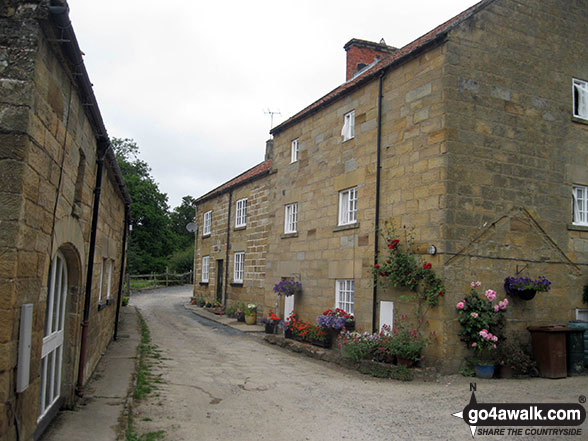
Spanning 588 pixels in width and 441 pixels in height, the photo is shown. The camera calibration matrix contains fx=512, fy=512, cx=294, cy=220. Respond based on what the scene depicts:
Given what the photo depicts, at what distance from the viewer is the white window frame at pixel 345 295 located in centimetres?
1338

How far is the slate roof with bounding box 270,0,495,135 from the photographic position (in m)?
11.0

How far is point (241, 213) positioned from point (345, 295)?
28.7 ft

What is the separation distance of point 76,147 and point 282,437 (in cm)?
421

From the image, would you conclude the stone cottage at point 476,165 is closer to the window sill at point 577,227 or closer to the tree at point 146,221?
the window sill at point 577,227

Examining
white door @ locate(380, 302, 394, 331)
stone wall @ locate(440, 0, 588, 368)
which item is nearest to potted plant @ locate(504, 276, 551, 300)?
stone wall @ locate(440, 0, 588, 368)

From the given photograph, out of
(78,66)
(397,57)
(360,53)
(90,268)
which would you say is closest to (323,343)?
(397,57)

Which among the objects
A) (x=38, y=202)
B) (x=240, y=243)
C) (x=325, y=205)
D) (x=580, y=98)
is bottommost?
(x=38, y=202)

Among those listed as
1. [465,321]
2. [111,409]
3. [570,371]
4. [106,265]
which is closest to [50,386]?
[111,409]

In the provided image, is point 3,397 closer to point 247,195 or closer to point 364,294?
point 364,294

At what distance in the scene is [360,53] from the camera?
18.7 m

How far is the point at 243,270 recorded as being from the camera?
20328 millimetres

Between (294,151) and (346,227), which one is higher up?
(294,151)

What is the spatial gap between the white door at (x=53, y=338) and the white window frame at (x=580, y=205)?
36.4 feet

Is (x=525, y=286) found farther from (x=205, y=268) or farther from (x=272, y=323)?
(x=205, y=268)
